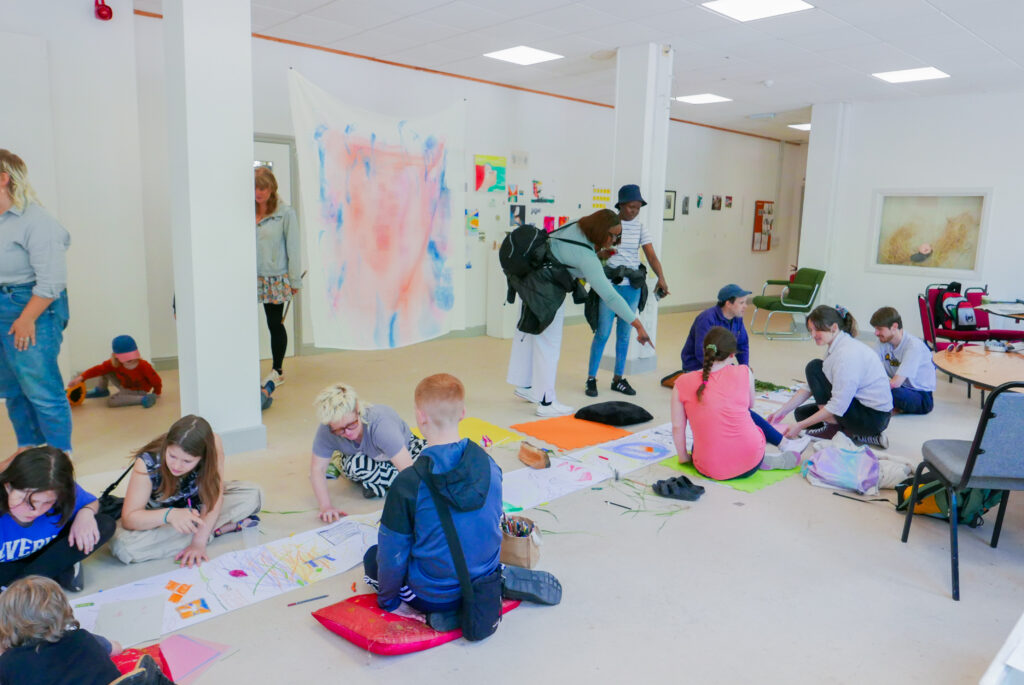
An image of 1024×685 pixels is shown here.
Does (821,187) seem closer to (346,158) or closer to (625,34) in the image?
(625,34)

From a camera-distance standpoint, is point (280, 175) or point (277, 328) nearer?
point (277, 328)

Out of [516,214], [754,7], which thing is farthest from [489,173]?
[754,7]

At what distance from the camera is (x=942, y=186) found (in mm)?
8367

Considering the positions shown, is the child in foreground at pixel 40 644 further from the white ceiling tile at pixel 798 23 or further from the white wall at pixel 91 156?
the white ceiling tile at pixel 798 23

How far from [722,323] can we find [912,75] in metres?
3.96

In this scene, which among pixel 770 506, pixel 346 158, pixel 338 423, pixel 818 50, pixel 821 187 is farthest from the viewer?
pixel 821 187

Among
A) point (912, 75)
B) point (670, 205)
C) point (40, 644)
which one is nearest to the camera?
point (40, 644)

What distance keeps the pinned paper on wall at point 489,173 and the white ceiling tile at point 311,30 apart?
207 cm

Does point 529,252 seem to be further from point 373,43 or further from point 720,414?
point 373,43

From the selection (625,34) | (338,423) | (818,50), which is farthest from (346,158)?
(818,50)

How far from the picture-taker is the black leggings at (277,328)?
215 inches

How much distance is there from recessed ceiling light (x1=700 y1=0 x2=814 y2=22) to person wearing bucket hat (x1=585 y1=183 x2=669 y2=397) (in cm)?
138

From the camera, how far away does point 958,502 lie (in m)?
3.30

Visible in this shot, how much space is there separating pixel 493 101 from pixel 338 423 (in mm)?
5730
